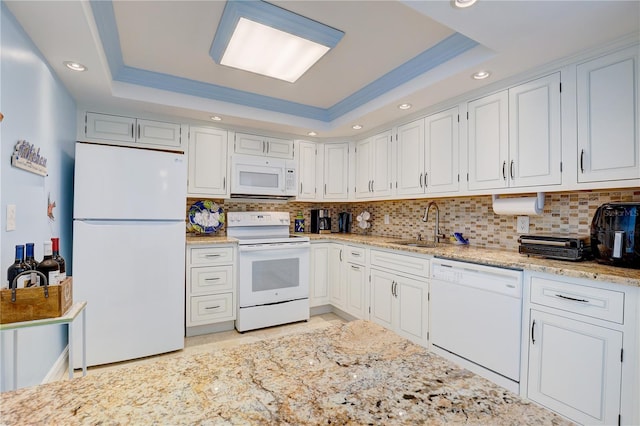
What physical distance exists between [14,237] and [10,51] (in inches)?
35.9

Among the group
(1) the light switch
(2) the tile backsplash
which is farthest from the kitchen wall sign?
(2) the tile backsplash

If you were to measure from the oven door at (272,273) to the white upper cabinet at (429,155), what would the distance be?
129 centimetres

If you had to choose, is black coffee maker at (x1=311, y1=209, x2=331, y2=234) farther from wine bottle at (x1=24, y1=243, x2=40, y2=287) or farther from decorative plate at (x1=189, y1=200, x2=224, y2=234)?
wine bottle at (x1=24, y1=243, x2=40, y2=287)

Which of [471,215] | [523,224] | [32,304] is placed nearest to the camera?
[32,304]

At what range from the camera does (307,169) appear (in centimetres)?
377

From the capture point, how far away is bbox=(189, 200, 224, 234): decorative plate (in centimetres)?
340

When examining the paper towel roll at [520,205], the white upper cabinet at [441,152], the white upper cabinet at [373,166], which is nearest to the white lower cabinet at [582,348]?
the paper towel roll at [520,205]

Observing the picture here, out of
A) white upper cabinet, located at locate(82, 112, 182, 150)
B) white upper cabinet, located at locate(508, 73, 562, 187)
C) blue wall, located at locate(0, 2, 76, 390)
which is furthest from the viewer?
white upper cabinet, located at locate(82, 112, 182, 150)

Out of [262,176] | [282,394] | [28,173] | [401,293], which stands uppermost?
[262,176]

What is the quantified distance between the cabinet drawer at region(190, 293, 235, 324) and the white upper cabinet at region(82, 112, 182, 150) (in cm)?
154

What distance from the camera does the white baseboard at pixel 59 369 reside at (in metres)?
2.01

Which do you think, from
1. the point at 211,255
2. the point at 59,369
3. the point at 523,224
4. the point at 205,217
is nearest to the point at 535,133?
the point at 523,224

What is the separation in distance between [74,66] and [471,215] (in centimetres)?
326

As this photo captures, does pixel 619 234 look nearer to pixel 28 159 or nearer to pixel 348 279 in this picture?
pixel 348 279
